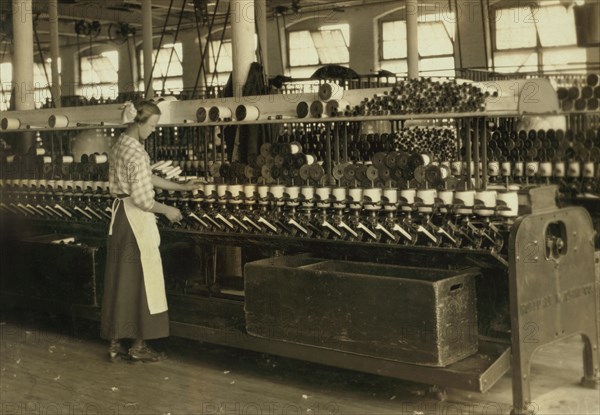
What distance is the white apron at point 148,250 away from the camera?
16.8ft

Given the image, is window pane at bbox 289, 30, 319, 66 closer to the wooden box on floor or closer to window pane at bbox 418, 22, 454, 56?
window pane at bbox 418, 22, 454, 56

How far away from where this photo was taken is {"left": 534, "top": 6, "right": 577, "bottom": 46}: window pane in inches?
519

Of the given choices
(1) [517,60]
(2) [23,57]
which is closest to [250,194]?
(2) [23,57]

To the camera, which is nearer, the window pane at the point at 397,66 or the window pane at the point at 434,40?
the window pane at the point at 434,40

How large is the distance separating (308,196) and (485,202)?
122cm

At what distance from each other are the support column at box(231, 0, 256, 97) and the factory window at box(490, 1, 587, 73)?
6.59 m

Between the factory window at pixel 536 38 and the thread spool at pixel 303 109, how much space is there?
25.8 feet

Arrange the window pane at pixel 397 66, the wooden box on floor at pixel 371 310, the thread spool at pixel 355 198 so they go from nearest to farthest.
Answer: the wooden box on floor at pixel 371 310
the thread spool at pixel 355 198
the window pane at pixel 397 66

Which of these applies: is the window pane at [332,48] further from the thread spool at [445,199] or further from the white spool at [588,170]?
the thread spool at [445,199]

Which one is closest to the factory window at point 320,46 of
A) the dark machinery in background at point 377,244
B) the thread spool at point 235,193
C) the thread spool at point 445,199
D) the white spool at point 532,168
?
the white spool at point 532,168

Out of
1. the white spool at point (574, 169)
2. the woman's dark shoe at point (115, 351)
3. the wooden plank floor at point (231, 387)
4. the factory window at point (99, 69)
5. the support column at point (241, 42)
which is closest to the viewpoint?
the wooden plank floor at point (231, 387)

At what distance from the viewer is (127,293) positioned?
5129mm

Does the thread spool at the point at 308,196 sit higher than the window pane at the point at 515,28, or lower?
lower

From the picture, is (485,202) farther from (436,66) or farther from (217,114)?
(436,66)
